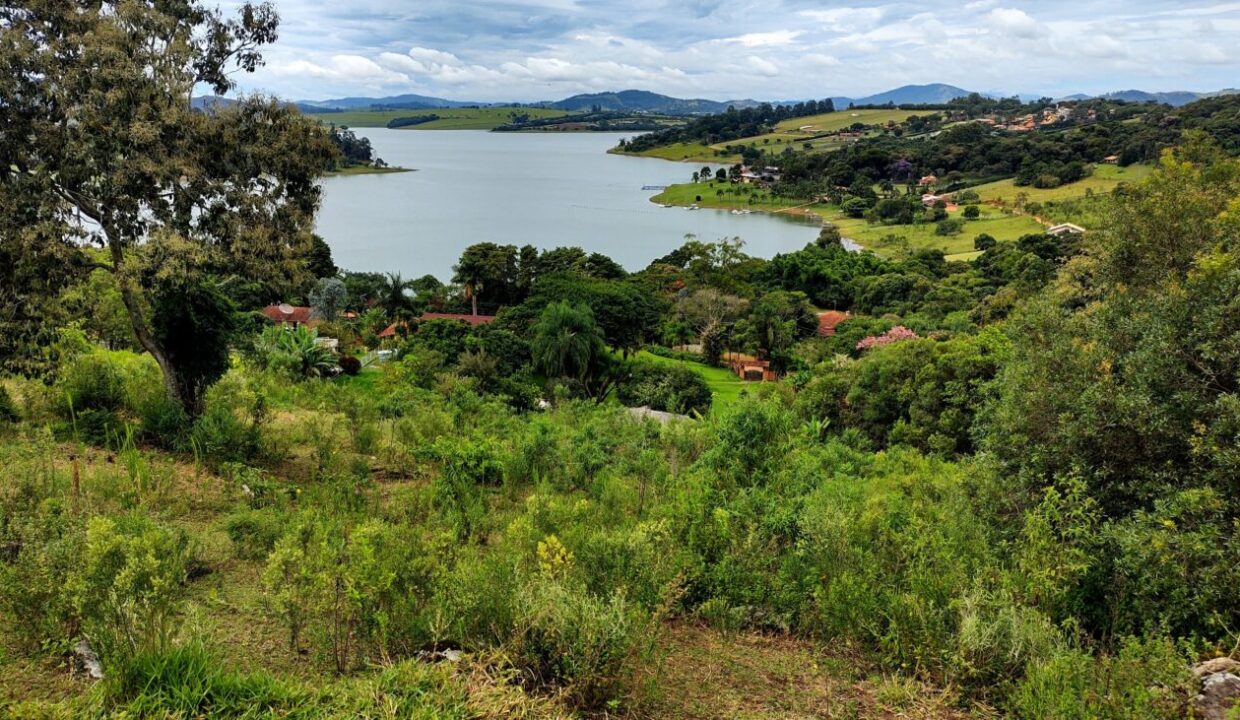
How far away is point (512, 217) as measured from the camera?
82438 millimetres

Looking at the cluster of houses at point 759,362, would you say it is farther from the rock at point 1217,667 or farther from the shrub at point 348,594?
the shrub at point 348,594

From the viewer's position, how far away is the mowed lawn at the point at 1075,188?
7288 centimetres

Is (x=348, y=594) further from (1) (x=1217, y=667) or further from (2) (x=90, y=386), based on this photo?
(2) (x=90, y=386)

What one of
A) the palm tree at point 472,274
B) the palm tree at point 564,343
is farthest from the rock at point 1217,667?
the palm tree at point 472,274

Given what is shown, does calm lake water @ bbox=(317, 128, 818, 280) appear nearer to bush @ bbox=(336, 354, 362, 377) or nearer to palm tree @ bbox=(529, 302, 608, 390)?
palm tree @ bbox=(529, 302, 608, 390)

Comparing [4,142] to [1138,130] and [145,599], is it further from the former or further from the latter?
[1138,130]

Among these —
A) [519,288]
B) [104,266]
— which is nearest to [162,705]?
[104,266]

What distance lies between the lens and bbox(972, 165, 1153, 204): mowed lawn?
239 feet

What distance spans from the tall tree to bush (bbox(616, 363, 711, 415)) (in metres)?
15.7


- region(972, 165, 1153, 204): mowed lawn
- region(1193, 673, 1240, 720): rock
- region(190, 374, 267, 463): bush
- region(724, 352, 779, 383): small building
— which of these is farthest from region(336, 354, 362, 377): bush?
region(972, 165, 1153, 204): mowed lawn

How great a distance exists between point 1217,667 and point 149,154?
976 cm

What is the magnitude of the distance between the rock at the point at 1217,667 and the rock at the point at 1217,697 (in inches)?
4.1

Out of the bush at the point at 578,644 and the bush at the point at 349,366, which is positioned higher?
the bush at the point at 578,644

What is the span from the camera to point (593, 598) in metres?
3.94
